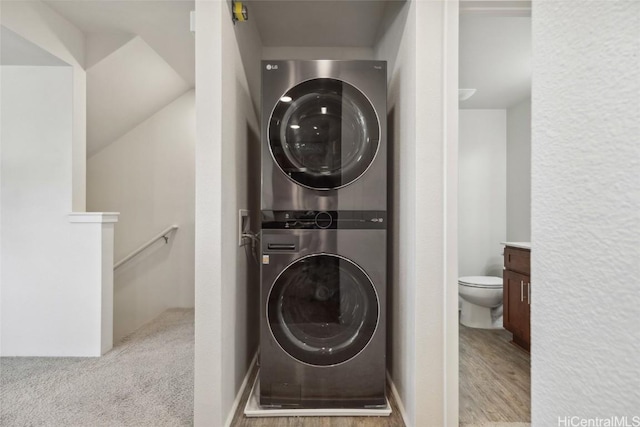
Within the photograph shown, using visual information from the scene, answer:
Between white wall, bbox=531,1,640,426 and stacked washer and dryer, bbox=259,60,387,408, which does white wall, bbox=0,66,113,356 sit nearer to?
stacked washer and dryer, bbox=259,60,387,408

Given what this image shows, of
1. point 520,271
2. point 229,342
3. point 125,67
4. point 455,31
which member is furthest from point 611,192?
point 125,67

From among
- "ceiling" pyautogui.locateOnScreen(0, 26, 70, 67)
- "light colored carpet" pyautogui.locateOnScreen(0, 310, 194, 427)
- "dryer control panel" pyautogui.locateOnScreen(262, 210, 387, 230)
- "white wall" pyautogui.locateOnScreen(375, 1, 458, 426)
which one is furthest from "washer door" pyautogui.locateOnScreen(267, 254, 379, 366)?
"ceiling" pyautogui.locateOnScreen(0, 26, 70, 67)

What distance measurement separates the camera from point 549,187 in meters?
0.48

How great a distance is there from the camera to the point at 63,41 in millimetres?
2598

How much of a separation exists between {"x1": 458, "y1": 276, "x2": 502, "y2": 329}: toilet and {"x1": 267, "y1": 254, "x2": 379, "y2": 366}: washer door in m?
1.78

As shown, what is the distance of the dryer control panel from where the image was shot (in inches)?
77.5

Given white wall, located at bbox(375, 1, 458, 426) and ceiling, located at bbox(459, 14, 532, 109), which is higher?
ceiling, located at bbox(459, 14, 532, 109)

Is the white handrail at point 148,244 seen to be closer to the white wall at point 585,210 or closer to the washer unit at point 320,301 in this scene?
the washer unit at point 320,301

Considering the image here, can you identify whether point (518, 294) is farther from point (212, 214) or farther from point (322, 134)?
point (212, 214)

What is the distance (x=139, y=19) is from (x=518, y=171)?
3732mm

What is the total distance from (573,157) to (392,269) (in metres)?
1.92

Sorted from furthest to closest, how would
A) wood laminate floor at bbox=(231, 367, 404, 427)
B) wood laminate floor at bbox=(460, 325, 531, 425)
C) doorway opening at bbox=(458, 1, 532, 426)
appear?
doorway opening at bbox=(458, 1, 532, 426), wood laminate floor at bbox=(460, 325, 531, 425), wood laminate floor at bbox=(231, 367, 404, 427)

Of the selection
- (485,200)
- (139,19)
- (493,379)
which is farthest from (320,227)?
(485,200)

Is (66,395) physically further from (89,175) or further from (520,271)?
(520,271)
